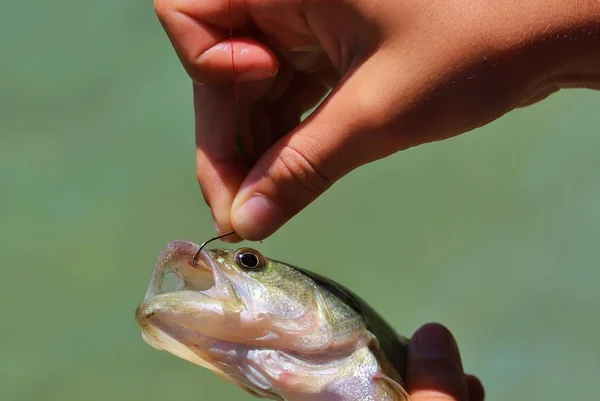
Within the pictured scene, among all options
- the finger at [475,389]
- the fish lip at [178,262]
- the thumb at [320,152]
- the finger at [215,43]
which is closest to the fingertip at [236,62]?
the finger at [215,43]

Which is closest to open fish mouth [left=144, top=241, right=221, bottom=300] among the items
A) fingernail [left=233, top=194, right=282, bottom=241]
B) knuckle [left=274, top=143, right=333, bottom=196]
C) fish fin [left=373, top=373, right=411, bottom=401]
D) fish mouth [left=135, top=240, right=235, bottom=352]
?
fish mouth [left=135, top=240, right=235, bottom=352]

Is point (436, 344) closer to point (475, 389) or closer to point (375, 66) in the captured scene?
point (475, 389)

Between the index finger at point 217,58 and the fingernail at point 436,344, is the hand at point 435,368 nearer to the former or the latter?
the fingernail at point 436,344

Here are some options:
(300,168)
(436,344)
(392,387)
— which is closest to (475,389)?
(436,344)

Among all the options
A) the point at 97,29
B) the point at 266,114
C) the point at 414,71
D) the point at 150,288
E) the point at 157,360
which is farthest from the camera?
the point at 97,29

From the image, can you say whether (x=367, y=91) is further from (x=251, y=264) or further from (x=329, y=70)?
(x=329, y=70)

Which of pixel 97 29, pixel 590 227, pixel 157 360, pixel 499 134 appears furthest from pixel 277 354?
pixel 97 29

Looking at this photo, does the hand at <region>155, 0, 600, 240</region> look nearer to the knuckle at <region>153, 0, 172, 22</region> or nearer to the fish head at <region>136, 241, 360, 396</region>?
the knuckle at <region>153, 0, 172, 22</region>

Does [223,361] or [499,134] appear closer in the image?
[223,361]
